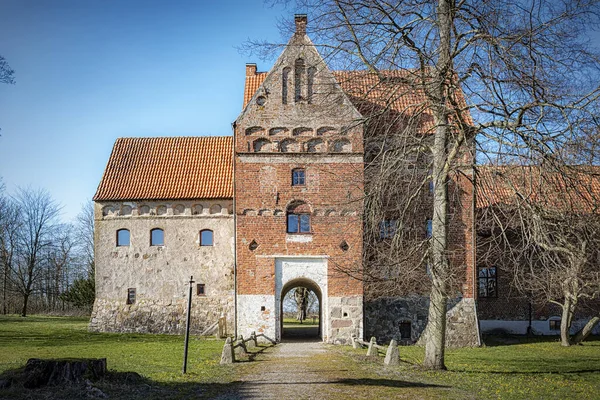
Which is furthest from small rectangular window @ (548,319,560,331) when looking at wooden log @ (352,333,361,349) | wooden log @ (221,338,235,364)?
wooden log @ (221,338,235,364)

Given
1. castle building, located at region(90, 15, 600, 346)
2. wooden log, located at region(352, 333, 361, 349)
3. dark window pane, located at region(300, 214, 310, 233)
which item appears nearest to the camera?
wooden log, located at region(352, 333, 361, 349)

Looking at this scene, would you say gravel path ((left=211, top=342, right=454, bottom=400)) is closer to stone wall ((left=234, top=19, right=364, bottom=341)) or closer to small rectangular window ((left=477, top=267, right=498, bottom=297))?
stone wall ((left=234, top=19, right=364, bottom=341))

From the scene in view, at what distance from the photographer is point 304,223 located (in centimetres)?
2367

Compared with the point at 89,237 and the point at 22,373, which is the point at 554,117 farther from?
the point at 89,237

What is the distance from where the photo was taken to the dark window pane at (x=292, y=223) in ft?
77.7

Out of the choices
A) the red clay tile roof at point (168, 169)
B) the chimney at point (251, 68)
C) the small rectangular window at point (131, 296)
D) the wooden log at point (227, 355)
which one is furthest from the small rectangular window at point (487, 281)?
the wooden log at point (227, 355)

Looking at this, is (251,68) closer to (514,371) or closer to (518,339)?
(518,339)

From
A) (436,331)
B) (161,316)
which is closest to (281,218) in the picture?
(161,316)

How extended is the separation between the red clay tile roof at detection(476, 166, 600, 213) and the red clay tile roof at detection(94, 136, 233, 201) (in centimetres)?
1648

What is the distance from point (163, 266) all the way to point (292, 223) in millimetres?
7380

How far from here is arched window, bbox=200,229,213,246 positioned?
91.1 feet

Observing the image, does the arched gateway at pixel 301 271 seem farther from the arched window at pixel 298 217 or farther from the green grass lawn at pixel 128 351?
the green grass lawn at pixel 128 351

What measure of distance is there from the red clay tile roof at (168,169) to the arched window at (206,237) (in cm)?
156

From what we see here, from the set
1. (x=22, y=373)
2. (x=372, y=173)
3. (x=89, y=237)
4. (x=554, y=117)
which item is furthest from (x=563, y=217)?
(x=89, y=237)
